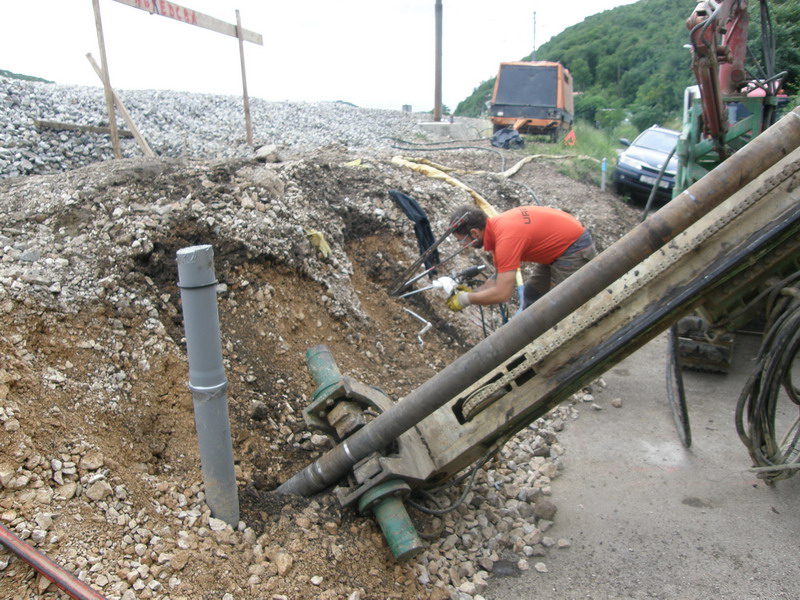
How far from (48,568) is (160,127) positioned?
30.4ft

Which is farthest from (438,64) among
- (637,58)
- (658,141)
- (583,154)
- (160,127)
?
(637,58)

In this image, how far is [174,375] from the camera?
337cm

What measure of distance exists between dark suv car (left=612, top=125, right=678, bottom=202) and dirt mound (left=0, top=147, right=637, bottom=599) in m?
7.18

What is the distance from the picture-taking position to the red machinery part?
2.06 metres

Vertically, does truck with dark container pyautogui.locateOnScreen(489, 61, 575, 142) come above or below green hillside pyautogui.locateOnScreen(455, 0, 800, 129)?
below

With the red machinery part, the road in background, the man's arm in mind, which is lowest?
the road in background

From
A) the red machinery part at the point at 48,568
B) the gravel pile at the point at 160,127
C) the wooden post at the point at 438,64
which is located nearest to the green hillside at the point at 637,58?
the wooden post at the point at 438,64

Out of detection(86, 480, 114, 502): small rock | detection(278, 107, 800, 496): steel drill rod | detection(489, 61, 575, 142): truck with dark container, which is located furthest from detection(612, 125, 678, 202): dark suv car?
detection(86, 480, 114, 502): small rock

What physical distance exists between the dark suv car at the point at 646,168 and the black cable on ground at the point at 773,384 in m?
8.68

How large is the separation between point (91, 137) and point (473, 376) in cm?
720

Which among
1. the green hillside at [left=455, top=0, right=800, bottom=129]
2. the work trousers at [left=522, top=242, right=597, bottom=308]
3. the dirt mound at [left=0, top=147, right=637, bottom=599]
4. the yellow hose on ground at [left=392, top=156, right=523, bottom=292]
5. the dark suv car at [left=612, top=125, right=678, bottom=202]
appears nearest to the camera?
the dirt mound at [left=0, top=147, right=637, bottom=599]

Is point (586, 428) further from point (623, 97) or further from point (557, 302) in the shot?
point (623, 97)

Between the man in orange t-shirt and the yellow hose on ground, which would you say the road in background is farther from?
the yellow hose on ground

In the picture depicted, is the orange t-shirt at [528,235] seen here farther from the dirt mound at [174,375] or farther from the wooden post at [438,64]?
the wooden post at [438,64]
